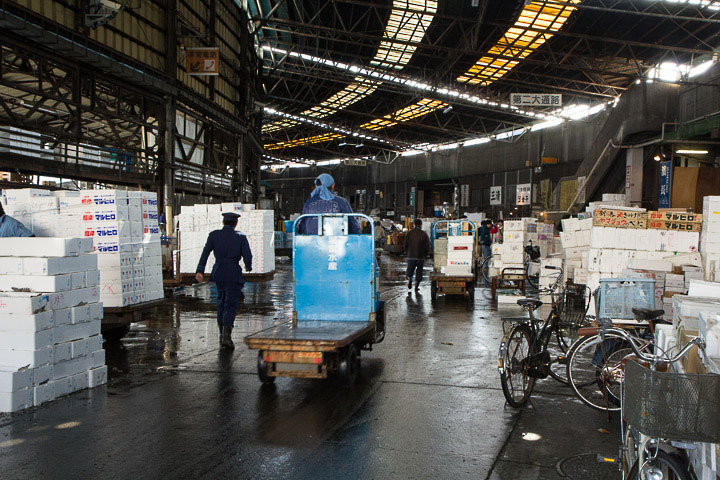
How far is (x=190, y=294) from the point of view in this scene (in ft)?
49.0

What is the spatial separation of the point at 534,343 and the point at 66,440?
4.72m

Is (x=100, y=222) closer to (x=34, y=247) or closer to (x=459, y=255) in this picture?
(x=34, y=247)

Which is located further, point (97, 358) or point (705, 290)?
point (97, 358)

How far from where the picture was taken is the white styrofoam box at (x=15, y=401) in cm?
539

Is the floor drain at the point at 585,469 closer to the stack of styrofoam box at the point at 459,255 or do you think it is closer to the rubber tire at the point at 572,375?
the rubber tire at the point at 572,375

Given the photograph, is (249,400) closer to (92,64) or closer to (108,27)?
(92,64)

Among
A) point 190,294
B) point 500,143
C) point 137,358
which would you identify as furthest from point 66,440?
point 500,143

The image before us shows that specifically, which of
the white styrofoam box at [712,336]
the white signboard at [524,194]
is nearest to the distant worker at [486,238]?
the white signboard at [524,194]

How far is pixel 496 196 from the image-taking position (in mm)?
38938

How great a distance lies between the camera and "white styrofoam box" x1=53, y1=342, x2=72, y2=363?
19.3 feet

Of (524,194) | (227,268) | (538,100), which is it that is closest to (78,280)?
(227,268)

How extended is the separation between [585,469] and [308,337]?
2.96 meters

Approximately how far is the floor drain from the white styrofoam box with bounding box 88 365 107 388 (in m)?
5.13

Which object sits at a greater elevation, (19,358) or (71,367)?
(19,358)
